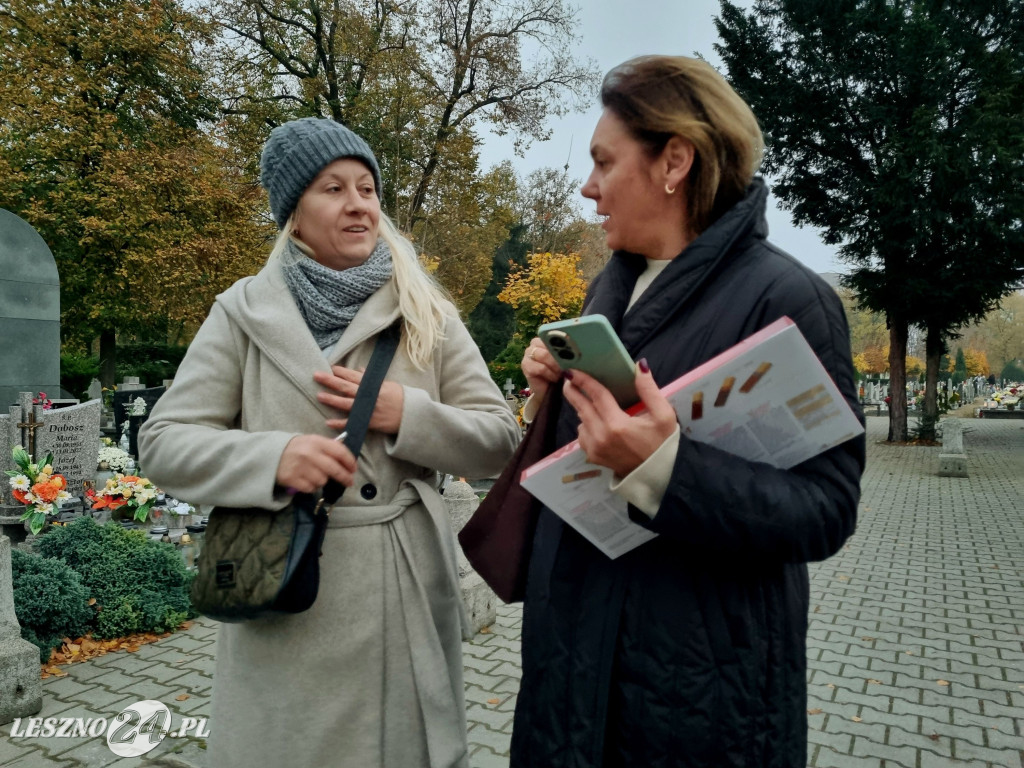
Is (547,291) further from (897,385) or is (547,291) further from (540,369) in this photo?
(540,369)

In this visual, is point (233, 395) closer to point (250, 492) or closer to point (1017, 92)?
point (250, 492)

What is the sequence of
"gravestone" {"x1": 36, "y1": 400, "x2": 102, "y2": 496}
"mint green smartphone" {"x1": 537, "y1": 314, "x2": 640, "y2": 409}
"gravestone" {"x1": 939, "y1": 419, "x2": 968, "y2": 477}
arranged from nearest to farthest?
1. "mint green smartphone" {"x1": 537, "y1": 314, "x2": 640, "y2": 409}
2. "gravestone" {"x1": 36, "y1": 400, "x2": 102, "y2": 496}
3. "gravestone" {"x1": 939, "y1": 419, "x2": 968, "y2": 477}

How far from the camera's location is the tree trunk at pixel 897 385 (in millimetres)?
20125

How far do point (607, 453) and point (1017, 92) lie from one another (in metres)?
21.1

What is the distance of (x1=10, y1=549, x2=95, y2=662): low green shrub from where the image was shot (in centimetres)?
457

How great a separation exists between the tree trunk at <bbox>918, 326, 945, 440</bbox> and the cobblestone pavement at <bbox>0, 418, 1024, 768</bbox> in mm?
13150

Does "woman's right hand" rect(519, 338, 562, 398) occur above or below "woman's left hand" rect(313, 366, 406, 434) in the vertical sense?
above

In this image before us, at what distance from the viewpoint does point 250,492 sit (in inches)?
63.5

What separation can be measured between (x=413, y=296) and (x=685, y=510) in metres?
1.00

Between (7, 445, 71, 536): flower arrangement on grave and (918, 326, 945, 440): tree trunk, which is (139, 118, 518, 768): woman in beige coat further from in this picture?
(918, 326, 945, 440): tree trunk

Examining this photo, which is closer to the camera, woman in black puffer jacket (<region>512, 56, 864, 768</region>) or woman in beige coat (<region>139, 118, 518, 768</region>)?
woman in black puffer jacket (<region>512, 56, 864, 768</region>)

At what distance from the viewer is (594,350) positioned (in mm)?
1118

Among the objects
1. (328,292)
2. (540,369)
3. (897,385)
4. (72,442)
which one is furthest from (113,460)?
(897,385)

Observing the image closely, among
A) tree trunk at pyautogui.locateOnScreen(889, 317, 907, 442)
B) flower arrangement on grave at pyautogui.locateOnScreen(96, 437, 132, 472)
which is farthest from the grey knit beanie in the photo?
tree trunk at pyautogui.locateOnScreen(889, 317, 907, 442)
